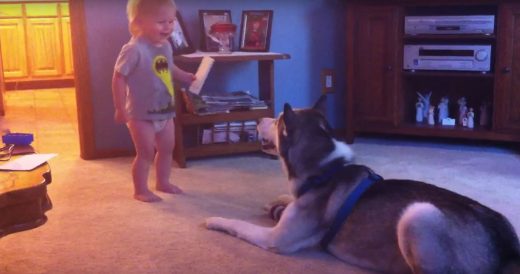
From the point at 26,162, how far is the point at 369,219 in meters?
1.04

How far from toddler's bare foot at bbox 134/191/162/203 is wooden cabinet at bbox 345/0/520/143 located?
5.10ft

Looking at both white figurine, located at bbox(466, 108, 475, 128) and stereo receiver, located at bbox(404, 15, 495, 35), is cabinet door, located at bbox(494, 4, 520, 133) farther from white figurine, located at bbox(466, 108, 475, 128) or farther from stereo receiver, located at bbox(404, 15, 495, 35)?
white figurine, located at bbox(466, 108, 475, 128)

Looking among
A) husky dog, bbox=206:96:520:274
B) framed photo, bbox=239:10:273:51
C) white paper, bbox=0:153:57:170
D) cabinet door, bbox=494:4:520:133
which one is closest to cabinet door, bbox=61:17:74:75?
framed photo, bbox=239:10:273:51

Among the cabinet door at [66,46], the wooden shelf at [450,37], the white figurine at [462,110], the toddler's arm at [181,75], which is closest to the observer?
the toddler's arm at [181,75]

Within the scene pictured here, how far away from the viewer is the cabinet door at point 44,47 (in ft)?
22.1

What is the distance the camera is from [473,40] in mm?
3598

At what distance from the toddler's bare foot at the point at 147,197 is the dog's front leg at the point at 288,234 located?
2.22ft

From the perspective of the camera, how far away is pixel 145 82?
8.98 ft

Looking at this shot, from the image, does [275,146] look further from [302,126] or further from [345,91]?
[345,91]

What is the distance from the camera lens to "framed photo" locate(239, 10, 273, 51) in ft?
11.9

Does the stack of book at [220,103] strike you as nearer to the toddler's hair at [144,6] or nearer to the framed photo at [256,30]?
the framed photo at [256,30]

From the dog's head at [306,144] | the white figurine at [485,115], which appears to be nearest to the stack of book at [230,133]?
the white figurine at [485,115]

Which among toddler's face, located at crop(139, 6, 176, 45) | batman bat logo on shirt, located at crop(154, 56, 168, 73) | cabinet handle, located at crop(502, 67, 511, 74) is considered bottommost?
cabinet handle, located at crop(502, 67, 511, 74)

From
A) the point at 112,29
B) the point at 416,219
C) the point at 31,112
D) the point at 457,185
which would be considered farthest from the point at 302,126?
the point at 31,112
